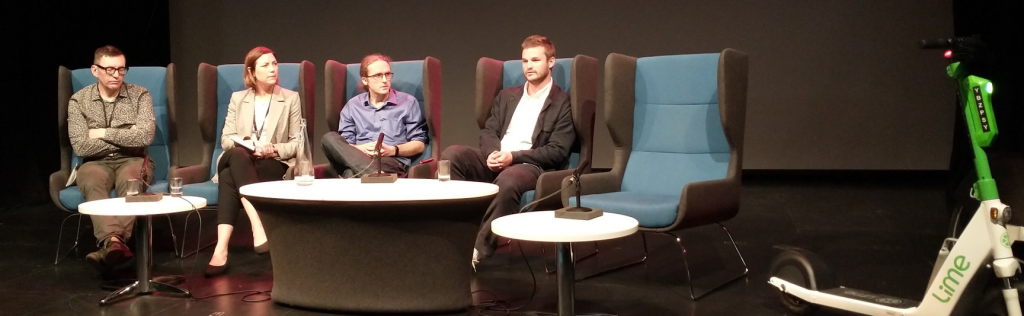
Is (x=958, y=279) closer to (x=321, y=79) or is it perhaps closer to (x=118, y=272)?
(x=118, y=272)

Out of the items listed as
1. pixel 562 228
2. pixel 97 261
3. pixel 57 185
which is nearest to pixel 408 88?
pixel 97 261

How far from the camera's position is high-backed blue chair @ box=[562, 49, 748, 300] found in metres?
3.44

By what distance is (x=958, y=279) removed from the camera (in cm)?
227

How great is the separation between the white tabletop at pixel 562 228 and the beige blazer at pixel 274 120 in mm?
1988

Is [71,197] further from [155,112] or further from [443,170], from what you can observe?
[443,170]

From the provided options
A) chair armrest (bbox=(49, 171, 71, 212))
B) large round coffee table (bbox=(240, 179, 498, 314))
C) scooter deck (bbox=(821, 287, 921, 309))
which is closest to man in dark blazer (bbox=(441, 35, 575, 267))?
large round coffee table (bbox=(240, 179, 498, 314))

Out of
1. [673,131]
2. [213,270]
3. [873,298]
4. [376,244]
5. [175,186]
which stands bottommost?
[213,270]

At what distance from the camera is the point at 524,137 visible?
157 inches

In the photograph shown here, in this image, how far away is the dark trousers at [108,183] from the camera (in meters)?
3.82

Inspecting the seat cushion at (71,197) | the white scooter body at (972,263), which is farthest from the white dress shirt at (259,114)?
the white scooter body at (972,263)

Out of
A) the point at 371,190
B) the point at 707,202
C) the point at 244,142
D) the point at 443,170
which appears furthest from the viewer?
the point at 244,142

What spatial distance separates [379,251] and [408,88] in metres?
1.74

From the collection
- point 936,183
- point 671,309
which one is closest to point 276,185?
point 671,309

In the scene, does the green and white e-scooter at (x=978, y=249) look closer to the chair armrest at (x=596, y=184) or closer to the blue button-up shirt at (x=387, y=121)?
the chair armrest at (x=596, y=184)
